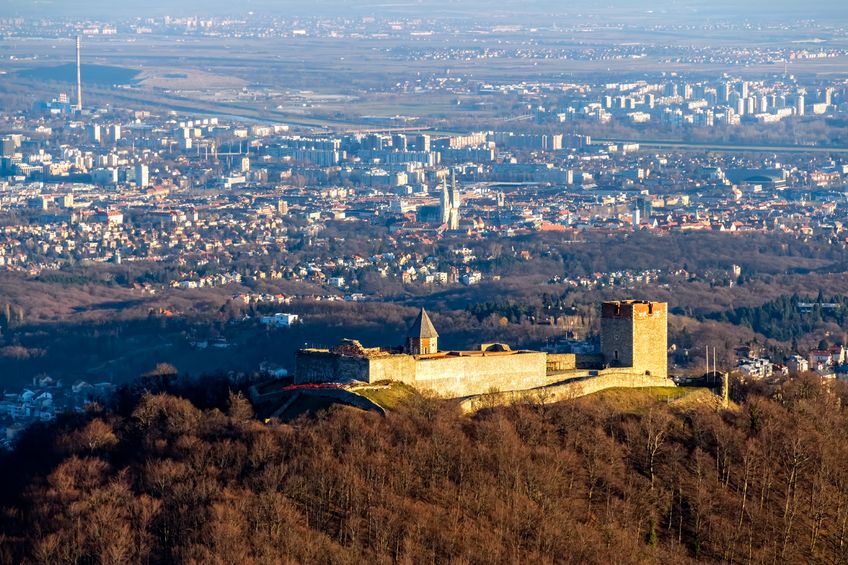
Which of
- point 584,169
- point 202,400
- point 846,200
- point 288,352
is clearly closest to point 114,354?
point 288,352

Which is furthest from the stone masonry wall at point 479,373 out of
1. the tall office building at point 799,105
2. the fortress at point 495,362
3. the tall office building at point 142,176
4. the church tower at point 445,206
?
the tall office building at point 799,105

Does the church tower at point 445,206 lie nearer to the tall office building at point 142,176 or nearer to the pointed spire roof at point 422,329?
the tall office building at point 142,176

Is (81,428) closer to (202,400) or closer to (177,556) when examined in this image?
(202,400)

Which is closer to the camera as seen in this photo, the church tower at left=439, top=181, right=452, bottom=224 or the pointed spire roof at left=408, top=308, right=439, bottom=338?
the pointed spire roof at left=408, top=308, right=439, bottom=338

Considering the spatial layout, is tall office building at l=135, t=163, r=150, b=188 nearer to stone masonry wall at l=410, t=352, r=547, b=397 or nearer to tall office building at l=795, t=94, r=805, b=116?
tall office building at l=795, t=94, r=805, b=116

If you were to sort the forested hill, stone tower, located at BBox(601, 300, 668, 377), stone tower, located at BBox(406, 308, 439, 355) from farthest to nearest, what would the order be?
1. stone tower, located at BBox(601, 300, 668, 377)
2. stone tower, located at BBox(406, 308, 439, 355)
3. the forested hill

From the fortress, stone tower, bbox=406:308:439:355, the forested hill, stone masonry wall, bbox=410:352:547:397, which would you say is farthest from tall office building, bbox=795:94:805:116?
the forested hill
